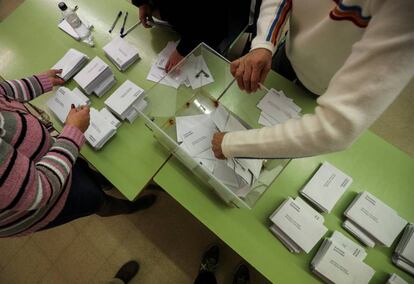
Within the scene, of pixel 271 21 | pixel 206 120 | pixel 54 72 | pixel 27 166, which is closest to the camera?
pixel 27 166

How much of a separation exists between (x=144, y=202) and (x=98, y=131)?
0.81 m

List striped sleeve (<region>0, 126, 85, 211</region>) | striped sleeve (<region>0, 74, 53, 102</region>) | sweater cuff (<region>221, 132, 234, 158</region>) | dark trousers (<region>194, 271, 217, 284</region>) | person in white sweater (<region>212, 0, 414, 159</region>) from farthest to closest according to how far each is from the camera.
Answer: dark trousers (<region>194, 271, 217, 284</region>) → striped sleeve (<region>0, 74, 53, 102</region>) → sweater cuff (<region>221, 132, 234, 158</region>) → striped sleeve (<region>0, 126, 85, 211</region>) → person in white sweater (<region>212, 0, 414, 159</region>)

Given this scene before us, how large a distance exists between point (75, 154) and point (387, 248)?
3.92 feet

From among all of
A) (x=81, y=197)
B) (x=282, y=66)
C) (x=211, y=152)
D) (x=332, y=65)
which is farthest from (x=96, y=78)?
(x=332, y=65)

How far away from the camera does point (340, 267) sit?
0.95 m

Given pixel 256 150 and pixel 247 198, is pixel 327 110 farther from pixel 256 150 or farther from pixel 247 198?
pixel 247 198

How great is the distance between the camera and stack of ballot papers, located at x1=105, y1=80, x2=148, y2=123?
118cm

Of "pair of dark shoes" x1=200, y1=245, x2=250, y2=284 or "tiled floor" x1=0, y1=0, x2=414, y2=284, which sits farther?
"tiled floor" x1=0, y1=0, x2=414, y2=284

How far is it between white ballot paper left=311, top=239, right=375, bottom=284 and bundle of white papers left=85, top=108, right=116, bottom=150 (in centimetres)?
96

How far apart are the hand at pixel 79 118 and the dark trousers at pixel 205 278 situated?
114 cm

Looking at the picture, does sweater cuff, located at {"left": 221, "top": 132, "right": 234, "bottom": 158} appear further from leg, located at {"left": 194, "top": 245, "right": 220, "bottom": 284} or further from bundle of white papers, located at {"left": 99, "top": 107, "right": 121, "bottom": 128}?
leg, located at {"left": 194, "top": 245, "right": 220, "bottom": 284}

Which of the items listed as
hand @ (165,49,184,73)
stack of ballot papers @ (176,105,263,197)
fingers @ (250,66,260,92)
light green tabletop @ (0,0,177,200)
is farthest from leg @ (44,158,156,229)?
Answer: fingers @ (250,66,260,92)

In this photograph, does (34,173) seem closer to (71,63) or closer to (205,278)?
(71,63)

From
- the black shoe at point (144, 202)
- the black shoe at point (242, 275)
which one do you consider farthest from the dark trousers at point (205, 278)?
the black shoe at point (144, 202)
